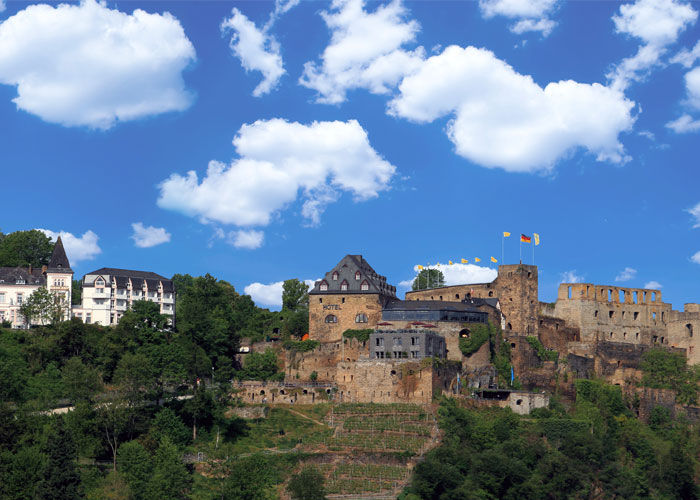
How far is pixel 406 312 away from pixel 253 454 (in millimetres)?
24871

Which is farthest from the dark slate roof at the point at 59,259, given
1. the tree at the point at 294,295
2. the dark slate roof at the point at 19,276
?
the tree at the point at 294,295

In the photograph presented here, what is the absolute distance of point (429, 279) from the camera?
129250 millimetres

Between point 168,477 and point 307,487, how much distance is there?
1037 cm

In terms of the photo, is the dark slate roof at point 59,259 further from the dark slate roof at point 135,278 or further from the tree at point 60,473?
the tree at point 60,473

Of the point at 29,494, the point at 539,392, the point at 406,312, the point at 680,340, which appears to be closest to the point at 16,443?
the point at 29,494

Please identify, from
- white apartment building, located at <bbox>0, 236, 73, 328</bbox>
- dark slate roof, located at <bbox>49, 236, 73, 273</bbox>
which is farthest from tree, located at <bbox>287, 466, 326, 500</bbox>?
dark slate roof, located at <bbox>49, 236, 73, 273</bbox>

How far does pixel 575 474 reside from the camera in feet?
268

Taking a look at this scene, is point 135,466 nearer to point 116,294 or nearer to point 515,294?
point 116,294

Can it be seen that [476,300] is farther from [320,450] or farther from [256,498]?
[256,498]

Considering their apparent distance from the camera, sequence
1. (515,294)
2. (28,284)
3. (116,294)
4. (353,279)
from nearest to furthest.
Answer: (353,279) < (515,294) < (28,284) < (116,294)

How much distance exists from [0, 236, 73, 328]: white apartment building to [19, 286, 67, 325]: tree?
6.92 feet

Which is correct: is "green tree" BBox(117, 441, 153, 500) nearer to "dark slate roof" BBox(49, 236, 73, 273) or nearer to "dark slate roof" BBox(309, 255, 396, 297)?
"dark slate roof" BBox(309, 255, 396, 297)

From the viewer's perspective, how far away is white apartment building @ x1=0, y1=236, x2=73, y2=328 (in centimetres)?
10556

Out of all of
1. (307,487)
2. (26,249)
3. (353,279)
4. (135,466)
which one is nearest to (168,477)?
(135,466)
